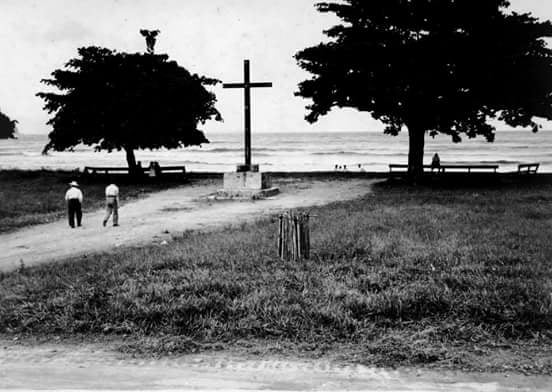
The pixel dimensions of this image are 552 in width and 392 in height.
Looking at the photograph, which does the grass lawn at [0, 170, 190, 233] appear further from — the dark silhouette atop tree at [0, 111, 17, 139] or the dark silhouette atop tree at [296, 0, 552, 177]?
the dark silhouette atop tree at [0, 111, 17, 139]

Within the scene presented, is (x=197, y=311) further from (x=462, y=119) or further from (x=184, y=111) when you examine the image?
(x=184, y=111)

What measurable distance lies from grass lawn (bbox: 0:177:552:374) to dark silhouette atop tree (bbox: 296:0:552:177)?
14538 mm

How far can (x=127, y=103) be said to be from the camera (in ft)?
A: 95.1

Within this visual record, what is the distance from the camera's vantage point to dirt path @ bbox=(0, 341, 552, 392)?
490cm

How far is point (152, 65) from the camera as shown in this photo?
32.0m

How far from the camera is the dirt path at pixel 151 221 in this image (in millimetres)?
11977

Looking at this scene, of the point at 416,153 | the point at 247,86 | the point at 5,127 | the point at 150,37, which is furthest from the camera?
the point at 5,127

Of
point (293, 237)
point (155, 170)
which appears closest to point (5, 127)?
point (155, 170)

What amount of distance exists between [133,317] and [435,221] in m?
8.36

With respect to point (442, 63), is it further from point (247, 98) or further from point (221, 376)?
point (221, 376)

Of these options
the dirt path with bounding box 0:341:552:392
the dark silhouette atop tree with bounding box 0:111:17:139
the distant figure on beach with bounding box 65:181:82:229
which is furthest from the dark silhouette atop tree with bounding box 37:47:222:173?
the dark silhouette atop tree with bounding box 0:111:17:139

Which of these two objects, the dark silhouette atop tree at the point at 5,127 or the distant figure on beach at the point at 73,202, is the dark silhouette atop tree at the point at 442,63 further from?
the dark silhouette atop tree at the point at 5,127

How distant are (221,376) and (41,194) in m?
21.5

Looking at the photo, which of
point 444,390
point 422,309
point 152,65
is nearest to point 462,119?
point 152,65
